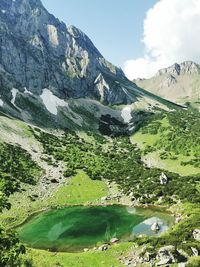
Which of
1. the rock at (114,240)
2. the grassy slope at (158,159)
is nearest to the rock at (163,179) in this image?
the grassy slope at (158,159)

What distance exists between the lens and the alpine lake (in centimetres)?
6181

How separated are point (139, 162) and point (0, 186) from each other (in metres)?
118

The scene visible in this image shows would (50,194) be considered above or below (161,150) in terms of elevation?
below

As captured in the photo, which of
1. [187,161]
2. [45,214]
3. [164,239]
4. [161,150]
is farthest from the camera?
[161,150]

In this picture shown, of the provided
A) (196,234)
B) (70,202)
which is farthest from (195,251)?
(70,202)

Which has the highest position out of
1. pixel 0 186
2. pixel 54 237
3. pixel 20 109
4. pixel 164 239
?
pixel 20 109

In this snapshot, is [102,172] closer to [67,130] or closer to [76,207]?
[76,207]

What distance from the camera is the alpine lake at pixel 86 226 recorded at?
203ft

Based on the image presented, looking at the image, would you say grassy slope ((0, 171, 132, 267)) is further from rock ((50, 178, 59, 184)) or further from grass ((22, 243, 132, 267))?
rock ((50, 178, 59, 184))

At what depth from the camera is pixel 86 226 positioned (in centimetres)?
7169

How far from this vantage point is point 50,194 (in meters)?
93.7

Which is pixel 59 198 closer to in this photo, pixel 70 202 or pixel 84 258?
pixel 70 202

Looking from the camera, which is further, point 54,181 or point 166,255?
point 54,181

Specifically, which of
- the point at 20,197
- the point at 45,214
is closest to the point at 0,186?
the point at 45,214
